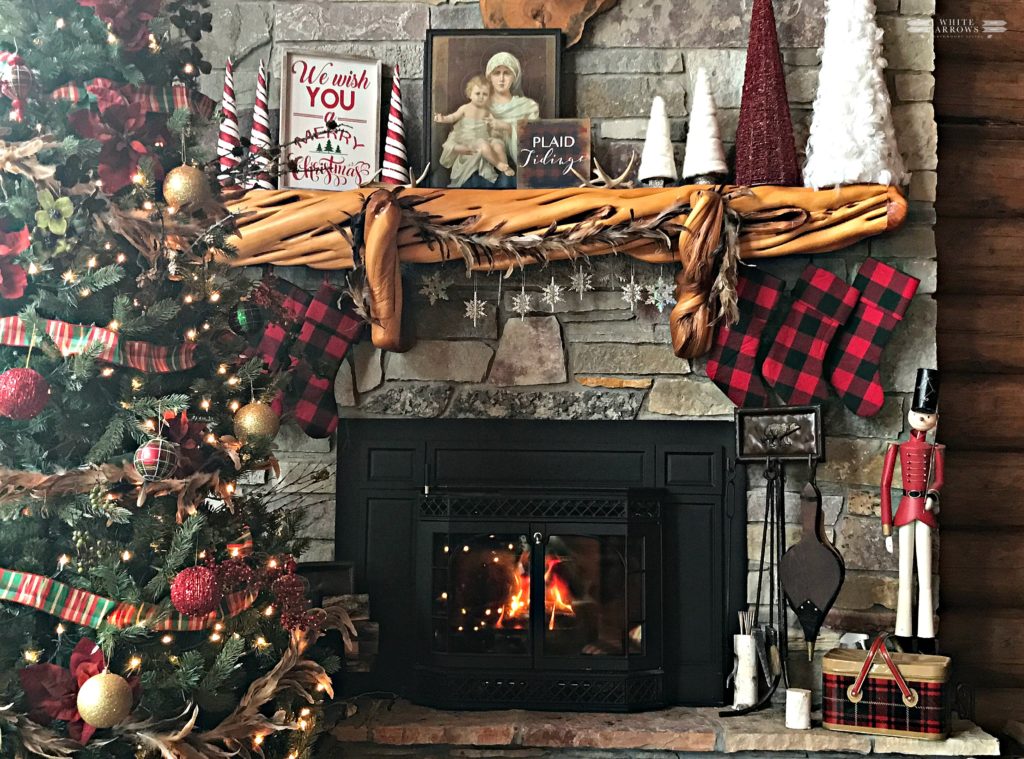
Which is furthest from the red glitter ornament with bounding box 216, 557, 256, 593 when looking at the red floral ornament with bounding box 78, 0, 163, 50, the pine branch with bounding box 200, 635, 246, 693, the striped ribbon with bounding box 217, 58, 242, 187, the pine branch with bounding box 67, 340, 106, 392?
the striped ribbon with bounding box 217, 58, 242, 187

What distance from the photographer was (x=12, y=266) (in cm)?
186

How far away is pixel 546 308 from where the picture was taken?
105 inches

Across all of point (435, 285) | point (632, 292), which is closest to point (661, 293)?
point (632, 292)

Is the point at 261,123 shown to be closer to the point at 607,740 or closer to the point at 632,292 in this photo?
the point at 632,292

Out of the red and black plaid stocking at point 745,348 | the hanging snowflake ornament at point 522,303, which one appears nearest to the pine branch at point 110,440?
the hanging snowflake ornament at point 522,303

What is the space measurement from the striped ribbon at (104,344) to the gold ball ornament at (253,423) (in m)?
0.17

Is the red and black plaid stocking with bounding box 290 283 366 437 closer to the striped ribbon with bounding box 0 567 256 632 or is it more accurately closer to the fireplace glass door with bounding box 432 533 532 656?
the fireplace glass door with bounding box 432 533 532 656

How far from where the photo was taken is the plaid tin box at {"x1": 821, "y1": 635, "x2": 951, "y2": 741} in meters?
2.33

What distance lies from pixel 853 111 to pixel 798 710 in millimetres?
1503

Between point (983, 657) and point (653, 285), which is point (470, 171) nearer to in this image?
point (653, 285)

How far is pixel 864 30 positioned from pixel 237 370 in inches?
70.4

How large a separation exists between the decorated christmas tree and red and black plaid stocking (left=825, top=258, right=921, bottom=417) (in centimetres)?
149

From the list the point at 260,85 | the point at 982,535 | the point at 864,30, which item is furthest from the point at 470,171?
the point at 982,535

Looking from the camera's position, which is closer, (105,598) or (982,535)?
(105,598)
